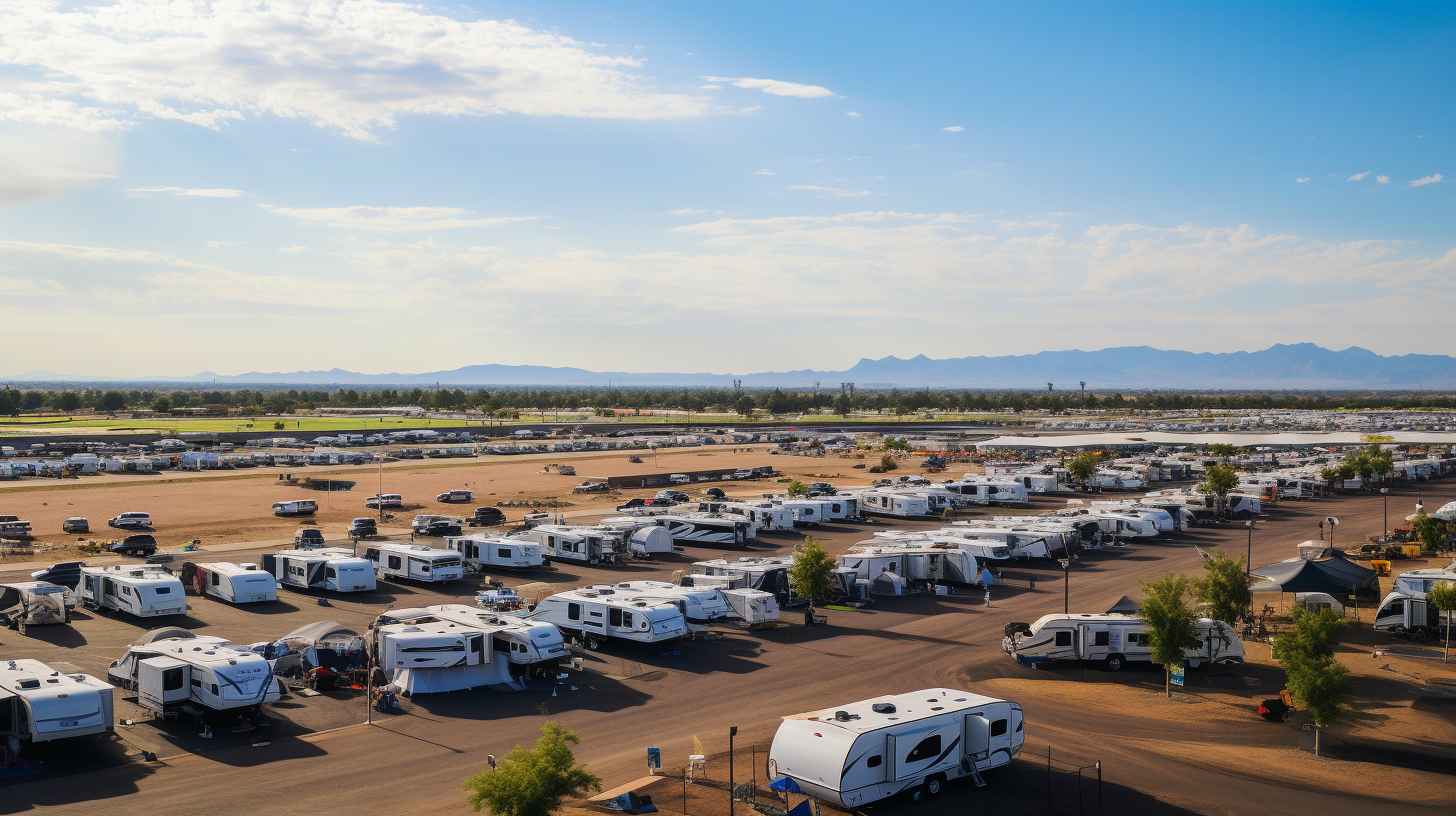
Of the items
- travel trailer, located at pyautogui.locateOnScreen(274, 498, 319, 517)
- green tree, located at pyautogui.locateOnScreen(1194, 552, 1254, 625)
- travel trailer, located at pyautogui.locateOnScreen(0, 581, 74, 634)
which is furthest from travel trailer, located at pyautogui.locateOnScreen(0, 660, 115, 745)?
travel trailer, located at pyautogui.locateOnScreen(274, 498, 319, 517)

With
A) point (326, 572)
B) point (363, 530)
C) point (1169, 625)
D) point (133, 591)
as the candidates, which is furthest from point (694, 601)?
point (363, 530)

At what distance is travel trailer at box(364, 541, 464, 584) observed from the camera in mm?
36875

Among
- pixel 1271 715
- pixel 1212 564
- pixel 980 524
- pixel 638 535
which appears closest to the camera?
pixel 1271 715

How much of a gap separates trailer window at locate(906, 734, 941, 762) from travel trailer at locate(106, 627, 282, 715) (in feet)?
43.5

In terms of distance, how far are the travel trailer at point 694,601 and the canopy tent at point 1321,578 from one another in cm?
1805

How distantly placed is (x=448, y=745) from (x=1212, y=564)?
21310 millimetres

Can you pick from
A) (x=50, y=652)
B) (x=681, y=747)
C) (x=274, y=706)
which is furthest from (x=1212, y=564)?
(x=50, y=652)

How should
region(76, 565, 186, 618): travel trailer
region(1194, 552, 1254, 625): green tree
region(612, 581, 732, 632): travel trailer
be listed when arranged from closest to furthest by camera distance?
region(1194, 552, 1254, 625): green tree → region(612, 581, 732, 632): travel trailer → region(76, 565, 186, 618): travel trailer

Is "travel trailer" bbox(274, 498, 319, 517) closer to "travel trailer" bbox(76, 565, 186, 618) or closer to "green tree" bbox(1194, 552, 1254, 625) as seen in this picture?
"travel trailer" bbox(76, 565, 186, 618)

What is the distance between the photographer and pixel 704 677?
26.2m

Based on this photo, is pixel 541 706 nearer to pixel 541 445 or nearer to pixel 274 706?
pixel 274 706

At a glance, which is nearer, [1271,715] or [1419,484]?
[1271,715]

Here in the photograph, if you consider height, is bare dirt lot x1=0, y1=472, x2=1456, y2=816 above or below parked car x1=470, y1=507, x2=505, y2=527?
below

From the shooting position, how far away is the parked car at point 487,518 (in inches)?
2088
